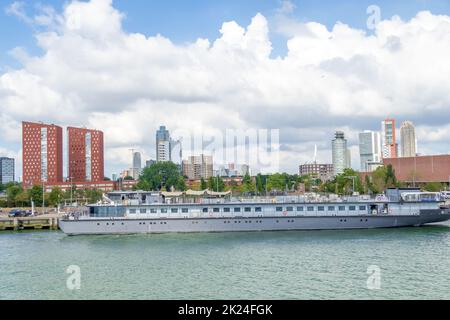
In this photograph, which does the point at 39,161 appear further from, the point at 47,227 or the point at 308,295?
the point at 308,295

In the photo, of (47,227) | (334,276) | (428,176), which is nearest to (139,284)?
(334,276)

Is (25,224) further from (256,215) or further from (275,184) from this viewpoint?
(275,184)

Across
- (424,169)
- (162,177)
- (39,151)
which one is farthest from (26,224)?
(424,169)

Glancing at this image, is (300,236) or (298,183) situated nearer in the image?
(300,236)

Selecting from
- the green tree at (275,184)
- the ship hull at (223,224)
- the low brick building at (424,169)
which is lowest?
the ship hull at (223,224)

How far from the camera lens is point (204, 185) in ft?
338

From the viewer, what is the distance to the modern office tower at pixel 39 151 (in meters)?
128

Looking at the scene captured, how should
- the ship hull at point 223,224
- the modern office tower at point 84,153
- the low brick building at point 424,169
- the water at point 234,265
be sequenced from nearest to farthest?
1. the water at point 234,265
2. the ship hull at point 223,224
3. the low brick building at point 424,169
4. the modern office tower at point 84,153

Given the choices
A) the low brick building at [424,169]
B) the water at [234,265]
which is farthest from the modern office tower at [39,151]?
the low brick building at [424,169]

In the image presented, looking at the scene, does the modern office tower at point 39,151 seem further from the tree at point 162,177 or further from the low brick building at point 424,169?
the low brick building at point 424,169

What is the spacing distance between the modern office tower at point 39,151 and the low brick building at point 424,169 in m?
94.4

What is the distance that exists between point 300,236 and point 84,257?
19.5 m

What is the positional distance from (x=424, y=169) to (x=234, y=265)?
337 feet

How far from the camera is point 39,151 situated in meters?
Result: 128
